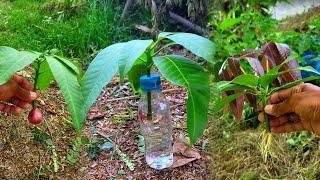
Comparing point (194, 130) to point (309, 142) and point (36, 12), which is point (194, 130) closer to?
point (309, 142)

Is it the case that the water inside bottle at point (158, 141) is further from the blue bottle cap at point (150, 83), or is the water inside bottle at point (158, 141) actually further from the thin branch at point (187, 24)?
the thin branch at point (187, 24)

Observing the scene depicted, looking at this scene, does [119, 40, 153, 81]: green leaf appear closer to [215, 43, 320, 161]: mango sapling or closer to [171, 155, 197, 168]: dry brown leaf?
[215, 43, 320, 161]: mango sapling

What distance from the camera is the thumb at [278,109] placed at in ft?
3.82

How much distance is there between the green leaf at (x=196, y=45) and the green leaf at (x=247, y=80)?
76mm

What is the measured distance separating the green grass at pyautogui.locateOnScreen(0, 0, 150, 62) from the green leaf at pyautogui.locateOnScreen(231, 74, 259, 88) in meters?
2.39

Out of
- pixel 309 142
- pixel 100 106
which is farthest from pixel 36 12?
pixel 309 142

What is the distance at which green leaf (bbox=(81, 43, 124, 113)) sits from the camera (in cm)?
87

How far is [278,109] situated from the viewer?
1.19 m

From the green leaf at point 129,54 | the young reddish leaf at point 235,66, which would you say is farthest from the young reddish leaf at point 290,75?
the green leaf at point 129,54

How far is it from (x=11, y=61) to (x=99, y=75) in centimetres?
17

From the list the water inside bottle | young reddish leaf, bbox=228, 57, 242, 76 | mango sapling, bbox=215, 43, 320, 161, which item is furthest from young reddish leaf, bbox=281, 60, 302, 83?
the water inside bottle

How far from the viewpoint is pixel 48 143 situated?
228cm

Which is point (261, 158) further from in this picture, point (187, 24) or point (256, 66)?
point (187, 24)

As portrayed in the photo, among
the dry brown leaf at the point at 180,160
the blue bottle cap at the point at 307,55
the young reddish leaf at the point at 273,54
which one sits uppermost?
the young reddish leaf at the point at 273,54
